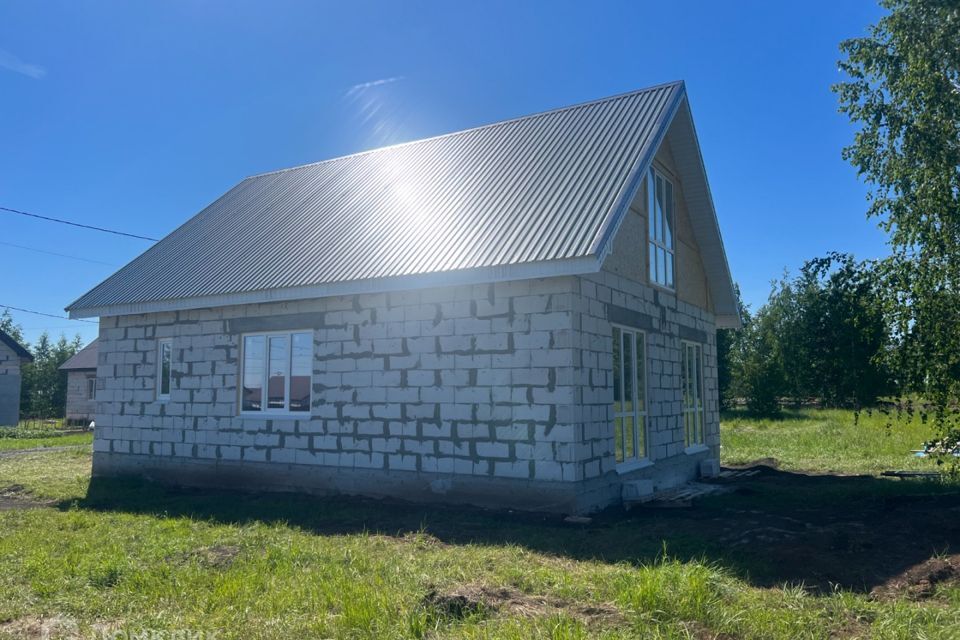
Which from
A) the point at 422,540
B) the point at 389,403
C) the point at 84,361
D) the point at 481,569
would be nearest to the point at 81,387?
the point at 84,361

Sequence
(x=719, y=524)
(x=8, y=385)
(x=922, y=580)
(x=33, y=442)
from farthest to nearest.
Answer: (x=8, y=385), (x=33, y=442), (x=719, y=524), (x=922, y=580)

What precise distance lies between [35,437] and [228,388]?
22.6 meters

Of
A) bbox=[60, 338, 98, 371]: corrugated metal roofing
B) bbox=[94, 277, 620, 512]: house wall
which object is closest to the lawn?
bbox=[94, 277, 620, 512]: house wall

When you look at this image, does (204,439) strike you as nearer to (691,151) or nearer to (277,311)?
(277,311)

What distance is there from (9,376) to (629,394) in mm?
33120

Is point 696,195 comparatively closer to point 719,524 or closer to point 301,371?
point 719,524

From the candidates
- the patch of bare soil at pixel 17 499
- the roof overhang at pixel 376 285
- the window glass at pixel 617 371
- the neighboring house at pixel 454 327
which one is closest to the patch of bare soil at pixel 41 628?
the neighboring house at pixel 454 327

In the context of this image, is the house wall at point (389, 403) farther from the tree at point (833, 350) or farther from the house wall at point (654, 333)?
the tree at point (833, 350)

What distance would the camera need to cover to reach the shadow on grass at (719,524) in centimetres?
684

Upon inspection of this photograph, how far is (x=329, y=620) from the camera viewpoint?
17.2ft

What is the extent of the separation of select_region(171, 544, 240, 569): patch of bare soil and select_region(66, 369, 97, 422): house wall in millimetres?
36383

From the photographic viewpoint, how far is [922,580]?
20.1 feet

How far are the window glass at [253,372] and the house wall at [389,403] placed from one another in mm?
188

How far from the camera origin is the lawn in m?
5.17
